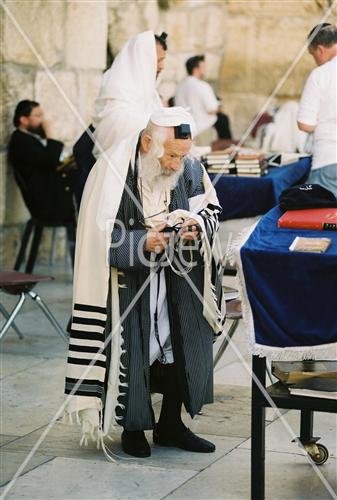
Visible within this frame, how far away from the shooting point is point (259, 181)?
24.3 ft

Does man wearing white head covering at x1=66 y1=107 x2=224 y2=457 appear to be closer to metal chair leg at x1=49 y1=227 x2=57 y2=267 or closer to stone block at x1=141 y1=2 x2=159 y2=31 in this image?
metal chair leg at x1=49 y1=227 x2=57 y2=267

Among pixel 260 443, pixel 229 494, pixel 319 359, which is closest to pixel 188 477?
pixel 229 494

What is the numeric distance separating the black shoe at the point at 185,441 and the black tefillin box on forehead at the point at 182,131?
1.23 m

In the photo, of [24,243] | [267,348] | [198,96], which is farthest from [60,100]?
[267,348]

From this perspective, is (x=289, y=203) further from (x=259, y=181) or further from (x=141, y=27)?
(x=141, y=27)

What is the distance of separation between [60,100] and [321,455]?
5.58 m

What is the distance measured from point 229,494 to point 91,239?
1127 millimetres

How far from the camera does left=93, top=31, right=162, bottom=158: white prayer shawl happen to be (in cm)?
622

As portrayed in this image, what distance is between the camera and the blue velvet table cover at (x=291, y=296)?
3777 millimetres

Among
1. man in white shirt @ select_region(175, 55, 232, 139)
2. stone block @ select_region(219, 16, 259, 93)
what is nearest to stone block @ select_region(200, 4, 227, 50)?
stone block @ select_region(219, 16, 259, 93)

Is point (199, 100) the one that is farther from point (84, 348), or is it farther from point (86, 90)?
point (84, 348)

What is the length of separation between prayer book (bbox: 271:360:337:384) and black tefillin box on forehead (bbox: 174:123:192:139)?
3.21 ft

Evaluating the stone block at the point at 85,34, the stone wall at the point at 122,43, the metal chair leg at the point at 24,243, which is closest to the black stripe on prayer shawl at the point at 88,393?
the metal chair leg at the point at 24,243

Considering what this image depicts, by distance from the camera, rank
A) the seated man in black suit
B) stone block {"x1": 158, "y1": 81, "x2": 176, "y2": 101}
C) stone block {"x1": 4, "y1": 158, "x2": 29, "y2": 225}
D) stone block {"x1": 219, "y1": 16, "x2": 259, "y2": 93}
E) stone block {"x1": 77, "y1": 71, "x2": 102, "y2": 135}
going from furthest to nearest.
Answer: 1. stone block {"x1": 219, "y1": 16, "x2": 259, "y2": 93}
2. stone block {"x1": 158, "y1": 81, "x2": 176, "y2": 101}
3. stone block {"x1": 77, "y1": 71, "x2": 102, "y2": 135}
4. stone block {"x1": 4, "y1": 158, "x2": 29, "y2": 225}
5. the seated man in black suit
